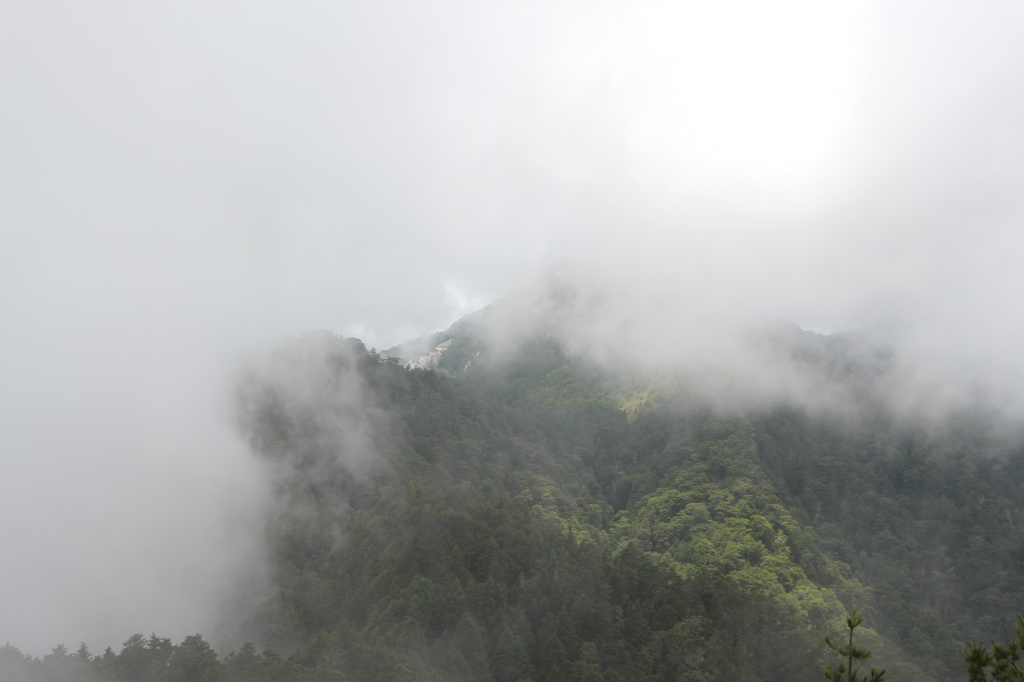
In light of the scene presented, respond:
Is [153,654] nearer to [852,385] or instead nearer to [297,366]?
[297,366]

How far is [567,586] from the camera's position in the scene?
56125 mm

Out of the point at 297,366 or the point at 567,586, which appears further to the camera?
the point at 297,366

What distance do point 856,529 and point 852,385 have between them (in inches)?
1287

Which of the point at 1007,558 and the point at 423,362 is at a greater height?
the point at 423,362

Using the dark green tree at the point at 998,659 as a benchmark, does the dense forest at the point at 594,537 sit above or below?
above

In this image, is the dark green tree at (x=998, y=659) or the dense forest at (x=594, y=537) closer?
the dark green tree at (x=998, y=659)

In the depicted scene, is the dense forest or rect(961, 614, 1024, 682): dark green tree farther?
the dense forest

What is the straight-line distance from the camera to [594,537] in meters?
72.9

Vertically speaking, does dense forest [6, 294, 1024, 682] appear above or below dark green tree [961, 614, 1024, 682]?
above

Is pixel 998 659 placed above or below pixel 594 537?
Answer: below

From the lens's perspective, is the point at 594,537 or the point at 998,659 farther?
the point at 594,537

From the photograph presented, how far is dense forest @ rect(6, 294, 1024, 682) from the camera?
48.6 metres

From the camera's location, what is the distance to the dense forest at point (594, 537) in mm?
48594

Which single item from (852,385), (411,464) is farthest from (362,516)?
(852,385)
